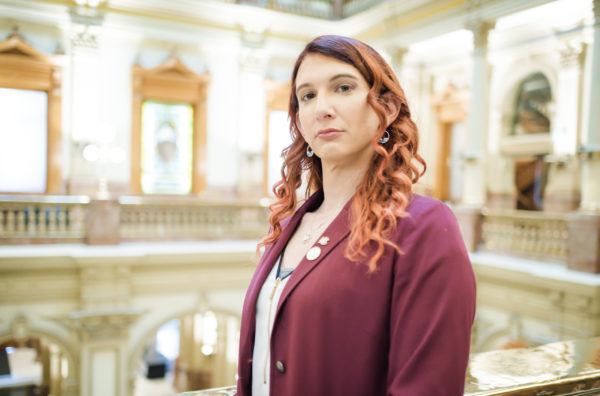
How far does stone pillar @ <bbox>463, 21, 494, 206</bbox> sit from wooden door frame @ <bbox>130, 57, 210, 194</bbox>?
5889 mm

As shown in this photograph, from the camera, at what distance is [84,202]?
29.9ft

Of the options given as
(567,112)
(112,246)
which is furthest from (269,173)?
(567,112)

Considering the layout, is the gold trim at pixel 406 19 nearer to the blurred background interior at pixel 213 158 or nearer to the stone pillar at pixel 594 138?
the blurred background interior at pixel 213 158

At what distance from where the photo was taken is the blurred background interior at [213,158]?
330 inches

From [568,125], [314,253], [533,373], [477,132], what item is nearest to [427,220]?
[314,253]

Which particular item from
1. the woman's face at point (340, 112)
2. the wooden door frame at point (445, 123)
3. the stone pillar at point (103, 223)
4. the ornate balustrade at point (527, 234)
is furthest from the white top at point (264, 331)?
the wooden door frame at point (445, 123)

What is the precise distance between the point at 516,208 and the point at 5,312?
34.7 feet

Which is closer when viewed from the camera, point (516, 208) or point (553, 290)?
point (553, 290)

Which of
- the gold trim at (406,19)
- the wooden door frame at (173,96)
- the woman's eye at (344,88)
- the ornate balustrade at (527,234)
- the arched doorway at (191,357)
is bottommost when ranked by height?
the arched doorway at (191,357)

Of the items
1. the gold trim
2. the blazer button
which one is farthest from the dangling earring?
the gold trim

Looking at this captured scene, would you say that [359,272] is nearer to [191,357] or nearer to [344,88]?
[344,88]

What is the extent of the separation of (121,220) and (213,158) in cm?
320

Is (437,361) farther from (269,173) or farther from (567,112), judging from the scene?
(269,173)

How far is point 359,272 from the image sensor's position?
3.69 feet
